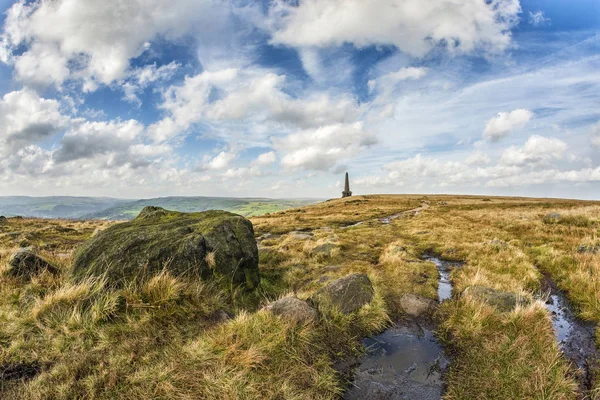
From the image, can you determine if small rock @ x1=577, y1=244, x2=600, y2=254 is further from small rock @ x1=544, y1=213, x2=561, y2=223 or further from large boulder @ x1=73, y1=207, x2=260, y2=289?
large boulder @ x1=73, y1=207, x2=260, y2=289

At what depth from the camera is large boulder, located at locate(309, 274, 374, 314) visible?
847 cm

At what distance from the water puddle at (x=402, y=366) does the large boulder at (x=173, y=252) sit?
5152mm

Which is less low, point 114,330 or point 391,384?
point 114,330

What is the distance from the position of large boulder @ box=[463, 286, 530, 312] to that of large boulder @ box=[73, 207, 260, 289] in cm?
762

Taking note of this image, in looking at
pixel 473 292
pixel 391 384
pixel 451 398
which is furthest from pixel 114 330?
pixel 473 292

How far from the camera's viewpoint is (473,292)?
9.40 metres

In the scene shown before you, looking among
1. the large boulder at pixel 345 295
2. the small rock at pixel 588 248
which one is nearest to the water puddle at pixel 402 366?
the large boulder at pixel 345 295

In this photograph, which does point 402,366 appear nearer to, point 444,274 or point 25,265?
point 444,274

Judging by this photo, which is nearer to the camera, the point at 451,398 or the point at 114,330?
the point at 451,398

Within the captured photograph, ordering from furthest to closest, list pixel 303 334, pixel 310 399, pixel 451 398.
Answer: pixel 303 334, pixel 451 398, pixel 310 399

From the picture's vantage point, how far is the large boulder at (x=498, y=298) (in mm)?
8500

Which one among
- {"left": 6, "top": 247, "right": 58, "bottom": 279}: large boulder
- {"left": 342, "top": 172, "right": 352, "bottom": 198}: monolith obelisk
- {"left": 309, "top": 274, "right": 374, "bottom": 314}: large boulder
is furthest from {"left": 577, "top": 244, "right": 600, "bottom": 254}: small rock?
{"left": 342, "top": 172, "right": 352, "bottom": 198}: monolith obelisk

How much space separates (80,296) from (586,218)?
3597 cm

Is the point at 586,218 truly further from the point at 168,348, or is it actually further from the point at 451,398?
the point at 168,348
